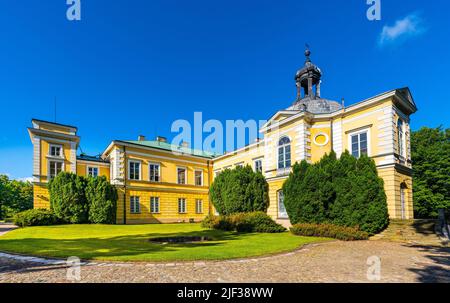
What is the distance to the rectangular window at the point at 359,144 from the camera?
62.4 ft

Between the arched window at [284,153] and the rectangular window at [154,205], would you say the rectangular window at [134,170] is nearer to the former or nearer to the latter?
the rectangular window at [154,205]

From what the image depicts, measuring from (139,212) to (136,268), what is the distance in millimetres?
24457

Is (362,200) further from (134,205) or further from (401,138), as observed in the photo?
(134,205)

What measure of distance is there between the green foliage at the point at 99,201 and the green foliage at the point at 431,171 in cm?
3276

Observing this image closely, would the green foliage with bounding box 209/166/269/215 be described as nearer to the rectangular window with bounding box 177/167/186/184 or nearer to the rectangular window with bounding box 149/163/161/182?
the rectangular window with bounding box 149/163/161/182

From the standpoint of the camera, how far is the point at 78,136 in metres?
29.4

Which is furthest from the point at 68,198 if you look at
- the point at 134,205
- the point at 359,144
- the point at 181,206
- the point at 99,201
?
the point at 359,144

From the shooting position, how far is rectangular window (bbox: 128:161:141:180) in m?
30.5

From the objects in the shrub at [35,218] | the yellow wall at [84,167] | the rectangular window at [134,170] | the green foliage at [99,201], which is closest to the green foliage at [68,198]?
the green foliage at [99,201]

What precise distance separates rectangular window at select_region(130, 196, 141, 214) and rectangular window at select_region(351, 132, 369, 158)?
22455mm

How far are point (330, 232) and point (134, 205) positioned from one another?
21734mm

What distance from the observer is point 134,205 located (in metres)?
30.0
